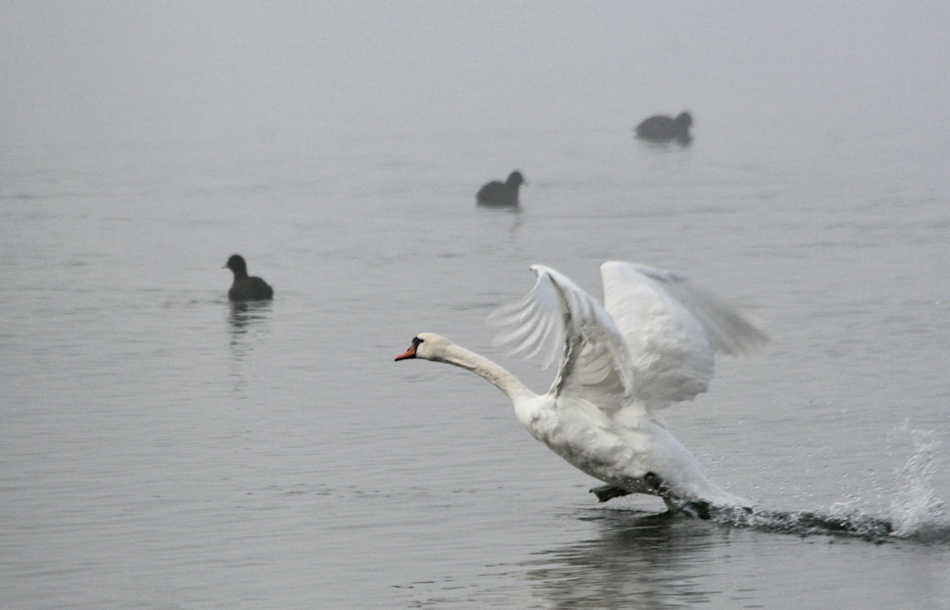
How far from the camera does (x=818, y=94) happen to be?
201 ft

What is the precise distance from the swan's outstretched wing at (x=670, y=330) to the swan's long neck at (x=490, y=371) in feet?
2.20

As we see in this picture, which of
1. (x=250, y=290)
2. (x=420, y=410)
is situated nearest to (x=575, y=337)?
(x=420, y=410)

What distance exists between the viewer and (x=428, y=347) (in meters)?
11.0

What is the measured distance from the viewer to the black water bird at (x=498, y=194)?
87.9 feet

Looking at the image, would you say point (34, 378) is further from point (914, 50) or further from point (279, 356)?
point (914, 50)

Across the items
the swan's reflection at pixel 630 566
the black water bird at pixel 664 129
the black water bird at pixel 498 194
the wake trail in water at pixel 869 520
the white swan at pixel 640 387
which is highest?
the black water bird at pixel 664 129

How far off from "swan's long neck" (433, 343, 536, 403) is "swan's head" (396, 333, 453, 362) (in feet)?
0.08

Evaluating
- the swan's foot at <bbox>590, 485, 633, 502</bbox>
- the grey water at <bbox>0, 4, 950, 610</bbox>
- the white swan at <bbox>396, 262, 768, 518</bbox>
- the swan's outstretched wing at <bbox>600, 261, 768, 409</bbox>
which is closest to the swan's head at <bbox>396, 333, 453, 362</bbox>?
the white swan at <bbox>396, 262, 768, 518</bbox>

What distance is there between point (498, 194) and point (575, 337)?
691 inches

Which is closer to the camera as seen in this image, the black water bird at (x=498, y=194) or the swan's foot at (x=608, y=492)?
the swan's foot at (x=608, y=492)

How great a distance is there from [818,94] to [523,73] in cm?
1928

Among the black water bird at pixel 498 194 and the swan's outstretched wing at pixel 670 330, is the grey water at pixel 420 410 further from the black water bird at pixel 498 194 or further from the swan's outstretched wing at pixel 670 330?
the black water bird at pixel 498 194

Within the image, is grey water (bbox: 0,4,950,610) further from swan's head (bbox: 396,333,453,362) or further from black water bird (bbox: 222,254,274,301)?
swan's head (bbox: 396,333,453,362)

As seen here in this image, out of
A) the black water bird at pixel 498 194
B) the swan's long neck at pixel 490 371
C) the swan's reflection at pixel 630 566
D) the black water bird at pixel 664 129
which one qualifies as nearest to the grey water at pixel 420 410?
the swan's reflection at pixel 630 566
